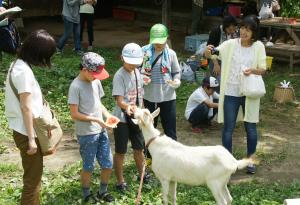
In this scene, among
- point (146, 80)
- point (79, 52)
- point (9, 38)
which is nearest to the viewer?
point (146, 80)

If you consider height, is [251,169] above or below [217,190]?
below

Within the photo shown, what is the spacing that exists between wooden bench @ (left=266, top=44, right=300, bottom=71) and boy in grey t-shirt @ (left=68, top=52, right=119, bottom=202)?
23.2 ft

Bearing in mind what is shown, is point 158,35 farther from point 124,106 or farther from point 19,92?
point 19,92

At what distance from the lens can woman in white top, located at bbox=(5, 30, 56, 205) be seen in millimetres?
3737

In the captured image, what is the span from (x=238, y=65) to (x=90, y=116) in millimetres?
1849

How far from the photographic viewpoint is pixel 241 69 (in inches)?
215

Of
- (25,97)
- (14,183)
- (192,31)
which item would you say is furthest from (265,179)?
(192,31)

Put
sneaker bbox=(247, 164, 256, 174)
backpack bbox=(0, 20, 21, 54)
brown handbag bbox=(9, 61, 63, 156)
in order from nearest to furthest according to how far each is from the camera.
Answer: brown handbag bbox=(9, 61, 63, 156) < sneaker bbox=(247, 164, 256, 174) < backpack bbox=(0, 20, 21, 54)

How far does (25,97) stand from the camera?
12.2 ft

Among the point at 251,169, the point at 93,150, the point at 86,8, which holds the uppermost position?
the point at 86,8

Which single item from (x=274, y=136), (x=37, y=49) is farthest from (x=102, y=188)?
(x=274, y=136)

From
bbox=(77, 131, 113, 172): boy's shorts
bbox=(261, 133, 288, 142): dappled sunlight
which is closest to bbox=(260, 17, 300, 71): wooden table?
bbox=(261, 133, 288, 142): dappled sunlight

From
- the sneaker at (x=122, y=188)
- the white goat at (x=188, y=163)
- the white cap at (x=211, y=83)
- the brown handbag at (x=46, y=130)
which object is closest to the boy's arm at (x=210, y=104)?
the white cap at (x=211, y=83)

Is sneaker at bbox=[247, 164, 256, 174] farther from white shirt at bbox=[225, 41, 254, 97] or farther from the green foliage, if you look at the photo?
the green foliage
